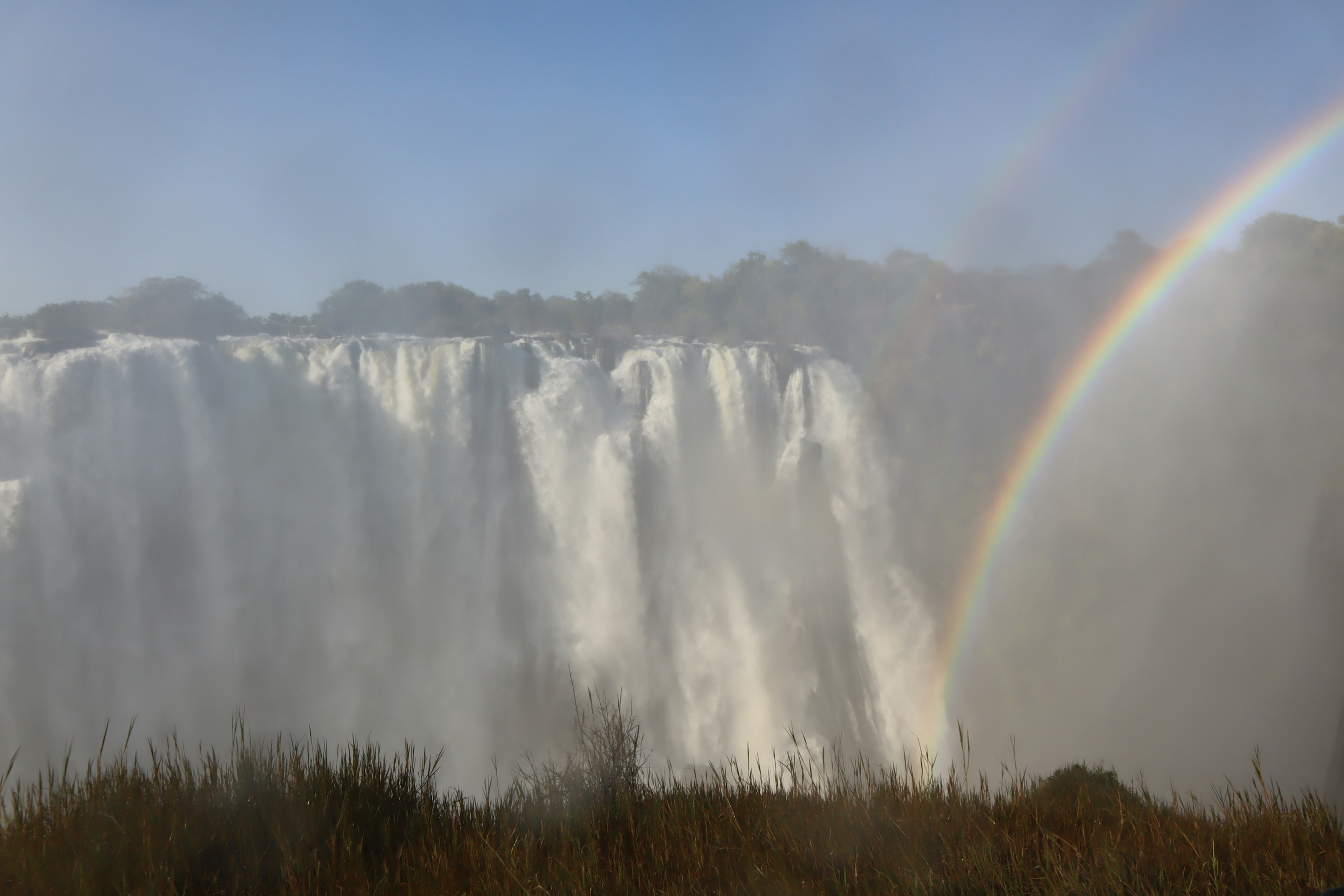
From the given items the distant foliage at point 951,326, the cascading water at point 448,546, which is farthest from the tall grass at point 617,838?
the distant foliage at point 951,326

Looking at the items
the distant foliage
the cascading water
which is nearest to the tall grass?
the cascading water

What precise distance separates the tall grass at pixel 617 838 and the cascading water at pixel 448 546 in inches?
487

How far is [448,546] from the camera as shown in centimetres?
2209

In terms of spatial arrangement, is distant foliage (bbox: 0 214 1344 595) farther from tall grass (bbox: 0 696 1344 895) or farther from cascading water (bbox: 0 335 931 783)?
tall grass (bbox: 0 696 1344 895)

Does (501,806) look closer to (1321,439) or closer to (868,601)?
(868,601)

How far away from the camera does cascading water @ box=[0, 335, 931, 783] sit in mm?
17484

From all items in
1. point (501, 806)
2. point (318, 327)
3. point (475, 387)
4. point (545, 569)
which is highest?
point (318, 327)

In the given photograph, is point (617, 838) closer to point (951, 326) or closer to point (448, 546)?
point (448, 546)

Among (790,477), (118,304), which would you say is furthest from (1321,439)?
(118,304)

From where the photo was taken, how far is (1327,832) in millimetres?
2939

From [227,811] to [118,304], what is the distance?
936 inches

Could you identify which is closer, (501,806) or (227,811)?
(227,811)

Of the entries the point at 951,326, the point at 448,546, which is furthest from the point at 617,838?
the point at 951,326

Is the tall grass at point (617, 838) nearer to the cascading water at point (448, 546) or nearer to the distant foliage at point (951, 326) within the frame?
the cascading water at point (448, 546)
